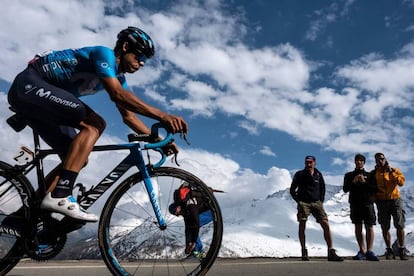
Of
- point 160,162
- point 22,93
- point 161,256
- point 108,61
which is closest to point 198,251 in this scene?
point 161,256

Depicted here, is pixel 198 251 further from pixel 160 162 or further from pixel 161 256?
pixel 160 162

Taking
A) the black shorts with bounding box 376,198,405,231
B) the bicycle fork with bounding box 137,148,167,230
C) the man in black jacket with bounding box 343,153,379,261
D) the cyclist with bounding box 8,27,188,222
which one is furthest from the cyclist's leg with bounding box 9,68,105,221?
the black shorts with bounding box 376,198,405,231

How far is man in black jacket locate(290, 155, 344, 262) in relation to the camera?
10094mm

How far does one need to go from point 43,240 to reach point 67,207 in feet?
1.50

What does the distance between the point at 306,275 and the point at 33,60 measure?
411 centimetres

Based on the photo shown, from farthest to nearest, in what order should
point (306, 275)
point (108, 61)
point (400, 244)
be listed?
1. point (400, 244)
2. point (306, 275)
3. point (108, 61)

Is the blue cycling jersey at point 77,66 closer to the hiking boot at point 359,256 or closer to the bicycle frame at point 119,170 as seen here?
the bicycle frame at point 119,170

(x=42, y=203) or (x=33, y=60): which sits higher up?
(x=33, y=60)

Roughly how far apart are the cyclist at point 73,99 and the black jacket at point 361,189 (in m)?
7.48

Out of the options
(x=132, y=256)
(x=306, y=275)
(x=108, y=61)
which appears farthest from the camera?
(x=306, y=275)

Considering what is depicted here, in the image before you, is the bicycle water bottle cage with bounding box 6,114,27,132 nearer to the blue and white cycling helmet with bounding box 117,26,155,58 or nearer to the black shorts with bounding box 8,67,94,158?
the black shorts with bounding box 8,67,94,158

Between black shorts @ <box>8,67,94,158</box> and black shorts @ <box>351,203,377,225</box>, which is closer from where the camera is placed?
black shorts @ <box>8,67,94,158</box>

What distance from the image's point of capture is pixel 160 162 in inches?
156

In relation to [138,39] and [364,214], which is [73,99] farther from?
[364,214]
